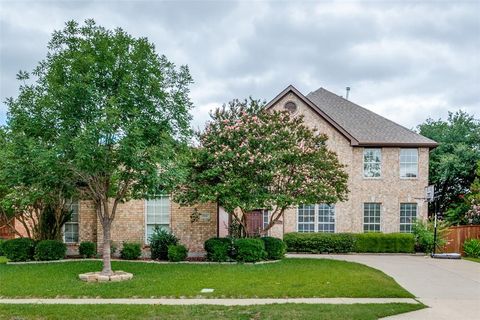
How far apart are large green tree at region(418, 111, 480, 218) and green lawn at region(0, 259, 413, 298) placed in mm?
15433

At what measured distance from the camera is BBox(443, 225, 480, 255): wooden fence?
19047mm

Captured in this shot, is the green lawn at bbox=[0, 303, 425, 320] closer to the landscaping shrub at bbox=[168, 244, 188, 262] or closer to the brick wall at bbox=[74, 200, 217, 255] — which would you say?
the landscaping shrub at bbox=[168, 244, 188, 262]

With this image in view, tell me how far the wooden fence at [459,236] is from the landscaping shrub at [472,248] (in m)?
0.46

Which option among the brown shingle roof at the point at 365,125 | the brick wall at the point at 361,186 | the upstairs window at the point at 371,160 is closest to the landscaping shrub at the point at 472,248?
the brick wall at the point at 361,186

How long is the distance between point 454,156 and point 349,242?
11.0 metres

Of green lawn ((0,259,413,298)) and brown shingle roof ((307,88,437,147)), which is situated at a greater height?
brown shingle roof ((307,88,437,147))

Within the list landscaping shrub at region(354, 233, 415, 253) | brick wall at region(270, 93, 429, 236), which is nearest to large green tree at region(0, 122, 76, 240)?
brick wall at region(270, 93, 429, 236)

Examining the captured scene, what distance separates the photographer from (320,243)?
19.8 m

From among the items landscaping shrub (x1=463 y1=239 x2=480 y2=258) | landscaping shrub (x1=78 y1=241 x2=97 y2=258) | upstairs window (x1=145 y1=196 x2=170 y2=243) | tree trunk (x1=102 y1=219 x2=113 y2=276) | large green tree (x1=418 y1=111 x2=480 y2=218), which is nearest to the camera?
tree trunk (x1=102 y1=219 x2=113 y2=276)

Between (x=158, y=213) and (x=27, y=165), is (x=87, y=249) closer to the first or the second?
(x=158, y=213)

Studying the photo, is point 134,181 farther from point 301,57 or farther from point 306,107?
point 306,107

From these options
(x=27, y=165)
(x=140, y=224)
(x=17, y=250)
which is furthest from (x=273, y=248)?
(x=17, y=250)

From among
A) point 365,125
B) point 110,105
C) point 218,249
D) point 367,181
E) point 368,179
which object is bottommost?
point 218,249

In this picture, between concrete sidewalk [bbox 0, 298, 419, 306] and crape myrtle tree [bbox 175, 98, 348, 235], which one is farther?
crape myrtle tree [bbox 175, 98, 348, 235]
